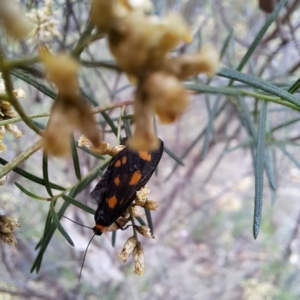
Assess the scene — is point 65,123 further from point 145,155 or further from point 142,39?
point 145,155

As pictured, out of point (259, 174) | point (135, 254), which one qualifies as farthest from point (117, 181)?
point (259, 174)

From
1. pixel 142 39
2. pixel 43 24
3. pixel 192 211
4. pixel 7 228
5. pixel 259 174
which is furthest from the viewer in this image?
pixel 192 211

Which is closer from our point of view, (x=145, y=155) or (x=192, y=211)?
(x=145, y=155)

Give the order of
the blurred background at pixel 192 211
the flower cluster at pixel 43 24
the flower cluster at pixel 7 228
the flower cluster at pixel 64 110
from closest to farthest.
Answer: the flower cluster at pixel 64 110 → the flower cluster at pixel 7 228 → the flower cluster at pixel 43 24 → the blurred background at pixel 192 211

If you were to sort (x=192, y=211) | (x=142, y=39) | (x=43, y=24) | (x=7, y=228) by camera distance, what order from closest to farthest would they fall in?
(x=142, y=39)
(x=7, y=228)
(x=43, y=24)
(x=192, y=211)

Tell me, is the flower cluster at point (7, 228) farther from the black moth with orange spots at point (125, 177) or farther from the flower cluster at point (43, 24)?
the flower cluster at point (43, 24)

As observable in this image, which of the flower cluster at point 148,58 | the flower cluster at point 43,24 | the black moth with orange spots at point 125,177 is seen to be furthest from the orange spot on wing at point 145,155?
the flower cluster at point 43,24

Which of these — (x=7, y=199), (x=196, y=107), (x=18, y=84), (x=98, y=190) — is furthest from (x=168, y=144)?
(x=98, y=190)

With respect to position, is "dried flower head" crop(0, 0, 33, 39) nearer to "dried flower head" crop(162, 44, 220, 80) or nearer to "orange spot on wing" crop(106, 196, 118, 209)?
"dried flower head" crop(162, 44, 220, 80)
